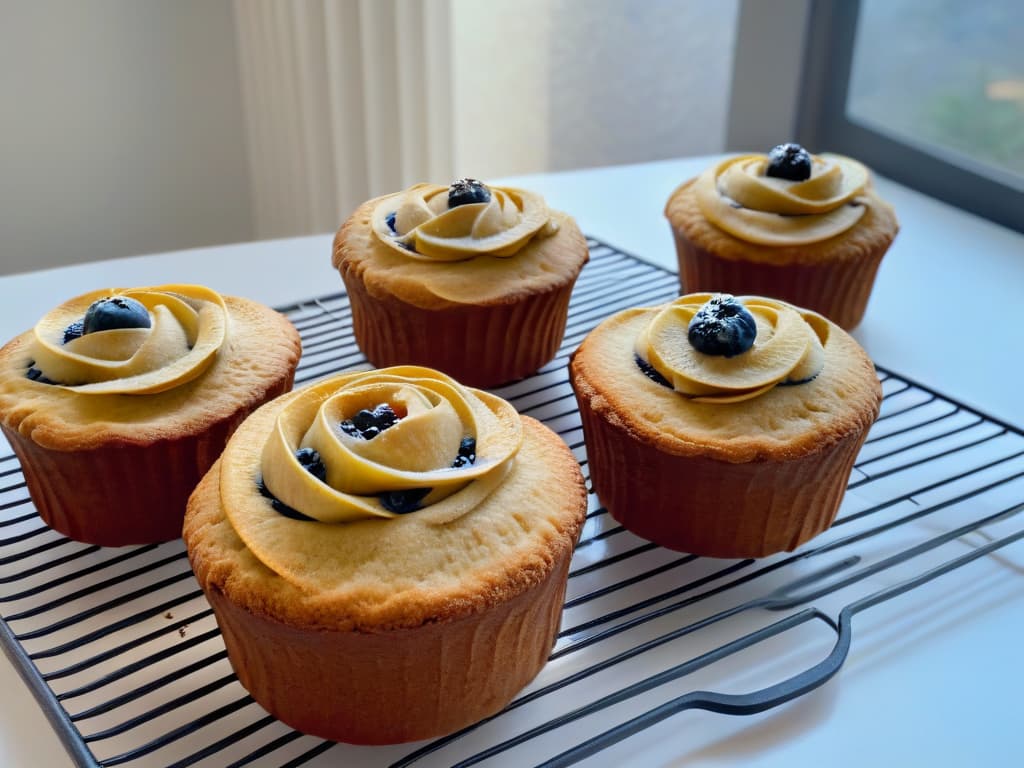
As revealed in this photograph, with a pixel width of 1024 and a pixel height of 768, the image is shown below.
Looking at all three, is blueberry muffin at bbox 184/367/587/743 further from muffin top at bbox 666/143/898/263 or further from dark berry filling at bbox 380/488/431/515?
muffin top at bbox 666/143/898/263

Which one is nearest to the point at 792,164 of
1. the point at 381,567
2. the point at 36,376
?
the point at 381,567

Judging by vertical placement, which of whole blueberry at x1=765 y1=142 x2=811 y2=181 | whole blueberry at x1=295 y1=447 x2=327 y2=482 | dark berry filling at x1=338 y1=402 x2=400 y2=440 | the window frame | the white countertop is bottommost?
the white countertop

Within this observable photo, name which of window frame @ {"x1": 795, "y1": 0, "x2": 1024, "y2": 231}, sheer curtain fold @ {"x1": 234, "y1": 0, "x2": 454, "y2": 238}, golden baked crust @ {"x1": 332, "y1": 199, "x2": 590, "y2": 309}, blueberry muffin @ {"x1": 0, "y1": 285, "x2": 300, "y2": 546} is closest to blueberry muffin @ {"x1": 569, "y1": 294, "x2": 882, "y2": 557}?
golden baked crust @ {"x1": 332, "y1": 199, "x2": 590, "y2": 309}

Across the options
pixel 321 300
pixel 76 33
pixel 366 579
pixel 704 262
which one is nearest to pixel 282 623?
pixel 366 579

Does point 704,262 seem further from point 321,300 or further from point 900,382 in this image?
point 321,300

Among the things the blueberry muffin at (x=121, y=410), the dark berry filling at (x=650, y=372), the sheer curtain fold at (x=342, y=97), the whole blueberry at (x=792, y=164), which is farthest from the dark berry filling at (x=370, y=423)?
the sheer curtain fold at (x=342, y=97)

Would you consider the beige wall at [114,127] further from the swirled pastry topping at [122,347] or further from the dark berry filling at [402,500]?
the dark berry filling at [402,500]

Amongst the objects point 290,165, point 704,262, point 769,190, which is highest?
point 769,190
